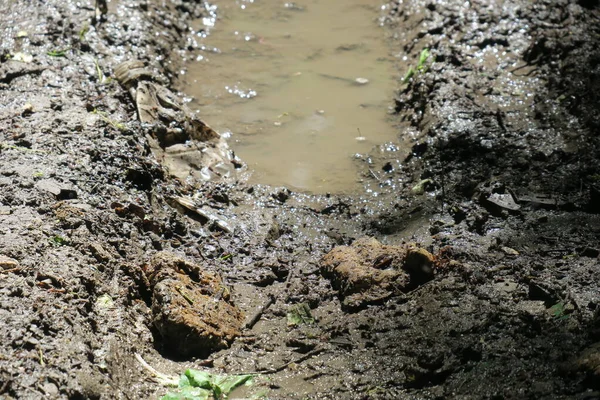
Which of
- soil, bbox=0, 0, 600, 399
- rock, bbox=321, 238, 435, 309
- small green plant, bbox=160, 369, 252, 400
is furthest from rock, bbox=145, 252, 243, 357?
rock, bbox=321, 238, 435, 309

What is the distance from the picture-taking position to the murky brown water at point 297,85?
16.8 ft

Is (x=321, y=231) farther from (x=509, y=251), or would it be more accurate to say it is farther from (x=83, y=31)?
(x=83, y=31)

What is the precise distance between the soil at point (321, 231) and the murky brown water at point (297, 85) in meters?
0.24

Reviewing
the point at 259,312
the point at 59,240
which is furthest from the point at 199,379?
the point at 59,240

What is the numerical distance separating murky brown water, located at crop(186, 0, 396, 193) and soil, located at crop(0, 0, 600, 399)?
0.80 feet

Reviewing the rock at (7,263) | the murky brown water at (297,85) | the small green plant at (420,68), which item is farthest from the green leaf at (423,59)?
the rock at (7,263)

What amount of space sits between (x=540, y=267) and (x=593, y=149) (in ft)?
5.23

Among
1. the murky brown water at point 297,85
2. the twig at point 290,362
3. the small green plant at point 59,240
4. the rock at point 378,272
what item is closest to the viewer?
the twig at point 290,362

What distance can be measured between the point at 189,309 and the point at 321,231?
1.33m

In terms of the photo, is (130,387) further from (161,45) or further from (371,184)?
(161,45)

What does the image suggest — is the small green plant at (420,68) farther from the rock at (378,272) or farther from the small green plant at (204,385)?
the small green plant at (204,385)

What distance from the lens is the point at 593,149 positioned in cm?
460

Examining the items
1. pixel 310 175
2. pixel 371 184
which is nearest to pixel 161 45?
pixel 310 175

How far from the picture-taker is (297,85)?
5.98m
